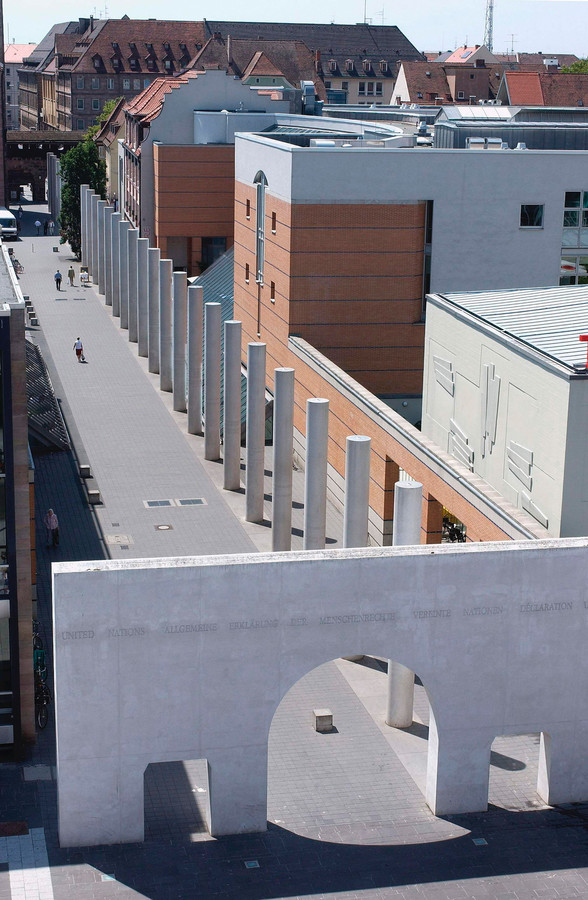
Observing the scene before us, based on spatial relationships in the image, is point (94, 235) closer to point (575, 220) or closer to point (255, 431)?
point (575, 220)

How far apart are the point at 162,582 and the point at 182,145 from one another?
5221 cm

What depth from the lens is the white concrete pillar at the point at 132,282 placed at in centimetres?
6086

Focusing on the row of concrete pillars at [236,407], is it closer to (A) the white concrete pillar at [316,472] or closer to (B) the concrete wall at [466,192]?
(A) the white concrete pillar at [316,472]

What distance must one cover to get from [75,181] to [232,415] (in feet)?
169

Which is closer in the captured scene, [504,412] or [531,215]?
[504,412]

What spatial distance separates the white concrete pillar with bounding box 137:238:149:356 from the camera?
181 ft

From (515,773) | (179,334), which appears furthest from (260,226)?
(515,773)

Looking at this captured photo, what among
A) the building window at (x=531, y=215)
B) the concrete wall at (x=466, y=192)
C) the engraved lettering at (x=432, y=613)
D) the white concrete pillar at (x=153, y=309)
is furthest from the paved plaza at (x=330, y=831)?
the white concrete pillar at (x=153, y=309)

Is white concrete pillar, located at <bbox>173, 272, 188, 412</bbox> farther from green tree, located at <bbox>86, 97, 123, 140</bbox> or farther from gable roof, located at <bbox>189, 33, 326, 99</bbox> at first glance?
gable roof, located at <bbox>189, 33, 326, 99</bbox>

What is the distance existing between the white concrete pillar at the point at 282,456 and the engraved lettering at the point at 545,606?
41.6 ft

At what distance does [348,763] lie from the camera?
23.4m

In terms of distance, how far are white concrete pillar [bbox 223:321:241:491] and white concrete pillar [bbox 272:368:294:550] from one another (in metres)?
6.04

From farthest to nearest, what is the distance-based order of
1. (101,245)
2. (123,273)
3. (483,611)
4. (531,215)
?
1. (101,245)
2. (123,273)
3. (531,215)
4. (483,611)

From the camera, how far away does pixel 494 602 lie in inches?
814
